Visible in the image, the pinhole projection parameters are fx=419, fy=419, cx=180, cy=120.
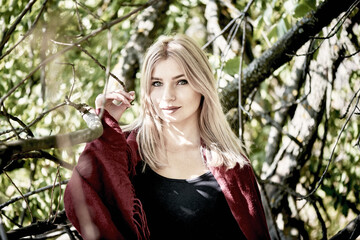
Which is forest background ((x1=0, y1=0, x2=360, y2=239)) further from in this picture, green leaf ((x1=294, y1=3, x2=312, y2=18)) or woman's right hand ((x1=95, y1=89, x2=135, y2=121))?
woman's right hand ((x1=95, y1=89, x2=135, y2=121))

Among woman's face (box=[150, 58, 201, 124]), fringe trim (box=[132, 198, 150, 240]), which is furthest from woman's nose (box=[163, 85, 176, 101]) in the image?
fringe trim (box=[132, 198, 150, 240])

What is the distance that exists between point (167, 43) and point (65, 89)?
3.99ft

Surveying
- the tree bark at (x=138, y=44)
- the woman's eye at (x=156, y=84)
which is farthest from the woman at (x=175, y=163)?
the tree bark at (x=138, y=44)

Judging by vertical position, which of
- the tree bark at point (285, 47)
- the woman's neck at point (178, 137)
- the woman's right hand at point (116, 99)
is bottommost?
the woman's neck at point (178, 137)

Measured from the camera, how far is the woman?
1.48 meters

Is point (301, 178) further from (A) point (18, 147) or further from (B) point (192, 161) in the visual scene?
(A) point (18, 147)

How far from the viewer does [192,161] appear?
186 cm

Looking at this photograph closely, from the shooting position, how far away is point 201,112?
6.43ft

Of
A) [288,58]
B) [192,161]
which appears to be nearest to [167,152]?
[192,161]

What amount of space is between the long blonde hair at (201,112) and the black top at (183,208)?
0.10m

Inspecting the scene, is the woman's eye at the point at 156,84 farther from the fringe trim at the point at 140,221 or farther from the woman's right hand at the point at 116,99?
the fringe trim at the point at 140,221

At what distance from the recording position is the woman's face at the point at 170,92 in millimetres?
1755

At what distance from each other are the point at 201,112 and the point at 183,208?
19.0 inches

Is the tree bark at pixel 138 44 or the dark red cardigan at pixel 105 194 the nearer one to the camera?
the dark red cardigan at pixel 105 194
